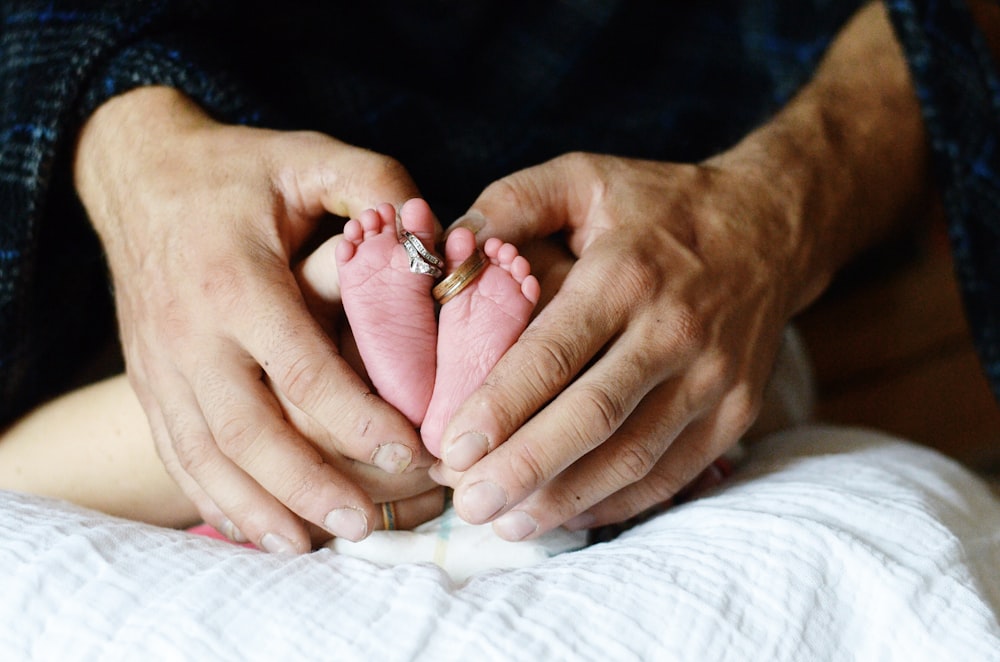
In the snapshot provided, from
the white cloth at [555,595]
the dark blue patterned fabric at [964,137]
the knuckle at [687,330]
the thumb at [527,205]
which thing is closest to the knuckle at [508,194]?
the thumb at [527,205]

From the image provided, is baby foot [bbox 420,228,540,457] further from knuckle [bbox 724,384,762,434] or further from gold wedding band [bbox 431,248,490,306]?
knuckle [bbox 724,384,762,434]

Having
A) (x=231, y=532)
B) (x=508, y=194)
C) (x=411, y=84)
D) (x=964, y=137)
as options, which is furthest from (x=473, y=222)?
(x=964, y=137)

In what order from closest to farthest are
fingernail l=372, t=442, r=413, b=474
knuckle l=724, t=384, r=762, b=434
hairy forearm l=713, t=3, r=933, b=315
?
1. fingernail l=372, t=442, r=413, b=474
2. knuckle l=724, t=384, r=762, b=434
3. hairy forearm l=713, t=3, r=933, b=315

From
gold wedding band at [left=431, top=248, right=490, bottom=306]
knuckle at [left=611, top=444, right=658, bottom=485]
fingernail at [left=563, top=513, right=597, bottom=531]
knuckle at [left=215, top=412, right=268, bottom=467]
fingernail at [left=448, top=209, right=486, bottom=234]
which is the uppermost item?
fingernail at [left=448, top=209, right=486, bottom=234]

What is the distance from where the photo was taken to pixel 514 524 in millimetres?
509

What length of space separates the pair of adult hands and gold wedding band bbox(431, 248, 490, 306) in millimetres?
50

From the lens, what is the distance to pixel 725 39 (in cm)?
102

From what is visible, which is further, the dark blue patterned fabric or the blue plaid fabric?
the dark blue patterned fabric

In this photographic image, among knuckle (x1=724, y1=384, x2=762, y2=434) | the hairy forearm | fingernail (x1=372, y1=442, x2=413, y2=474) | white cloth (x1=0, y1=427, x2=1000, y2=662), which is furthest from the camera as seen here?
the hairy forearm

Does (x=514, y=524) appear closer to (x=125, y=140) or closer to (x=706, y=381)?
(x=706, y=381)

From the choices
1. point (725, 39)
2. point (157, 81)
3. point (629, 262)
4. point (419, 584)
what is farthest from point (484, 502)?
point (725, 39)

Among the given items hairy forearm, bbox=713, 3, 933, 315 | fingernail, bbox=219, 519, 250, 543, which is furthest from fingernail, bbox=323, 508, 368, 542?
hairy forearm, bbox=713, 3, 933, 315

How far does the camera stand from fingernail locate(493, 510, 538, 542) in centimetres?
51

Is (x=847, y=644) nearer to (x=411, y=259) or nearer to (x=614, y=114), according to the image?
(x=411, y=259)
